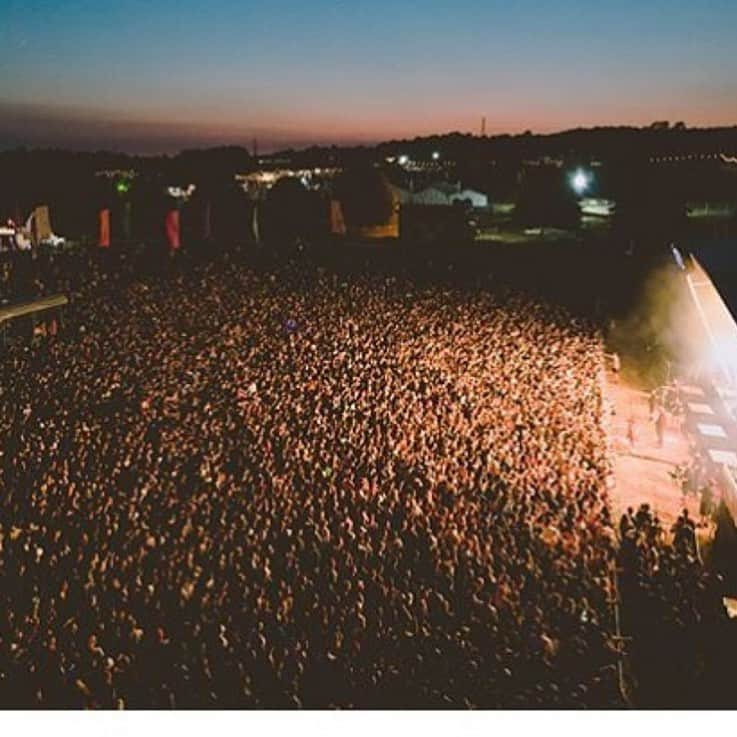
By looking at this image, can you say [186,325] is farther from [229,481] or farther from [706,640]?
[706,640]

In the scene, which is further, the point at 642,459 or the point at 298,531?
the point at 642,459

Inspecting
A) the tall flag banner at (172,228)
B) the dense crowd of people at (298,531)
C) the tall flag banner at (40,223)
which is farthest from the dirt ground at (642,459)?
the tall flag banner at (40,223)

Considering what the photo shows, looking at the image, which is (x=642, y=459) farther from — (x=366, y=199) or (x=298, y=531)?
(x=366, y=199)

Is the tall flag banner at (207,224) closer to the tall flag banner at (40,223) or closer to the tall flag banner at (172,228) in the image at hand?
the tall flag banner at (172,228)

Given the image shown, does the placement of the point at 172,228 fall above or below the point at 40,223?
below

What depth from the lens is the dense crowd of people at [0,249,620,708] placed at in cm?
604

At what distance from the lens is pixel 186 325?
17.0 metres

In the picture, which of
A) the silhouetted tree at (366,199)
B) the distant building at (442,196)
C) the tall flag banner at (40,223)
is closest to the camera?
the tall flag banner at (40,223)

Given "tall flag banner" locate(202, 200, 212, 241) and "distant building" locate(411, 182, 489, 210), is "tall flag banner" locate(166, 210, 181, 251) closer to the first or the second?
"tall flag banner" locate(202, 200, 212, 241)

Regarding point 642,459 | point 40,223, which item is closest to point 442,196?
point 40,223

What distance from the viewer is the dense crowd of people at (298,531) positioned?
6035 mm

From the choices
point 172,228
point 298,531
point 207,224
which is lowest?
point 298,531

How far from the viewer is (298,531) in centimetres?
776

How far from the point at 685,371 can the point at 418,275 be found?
11.8 metres
